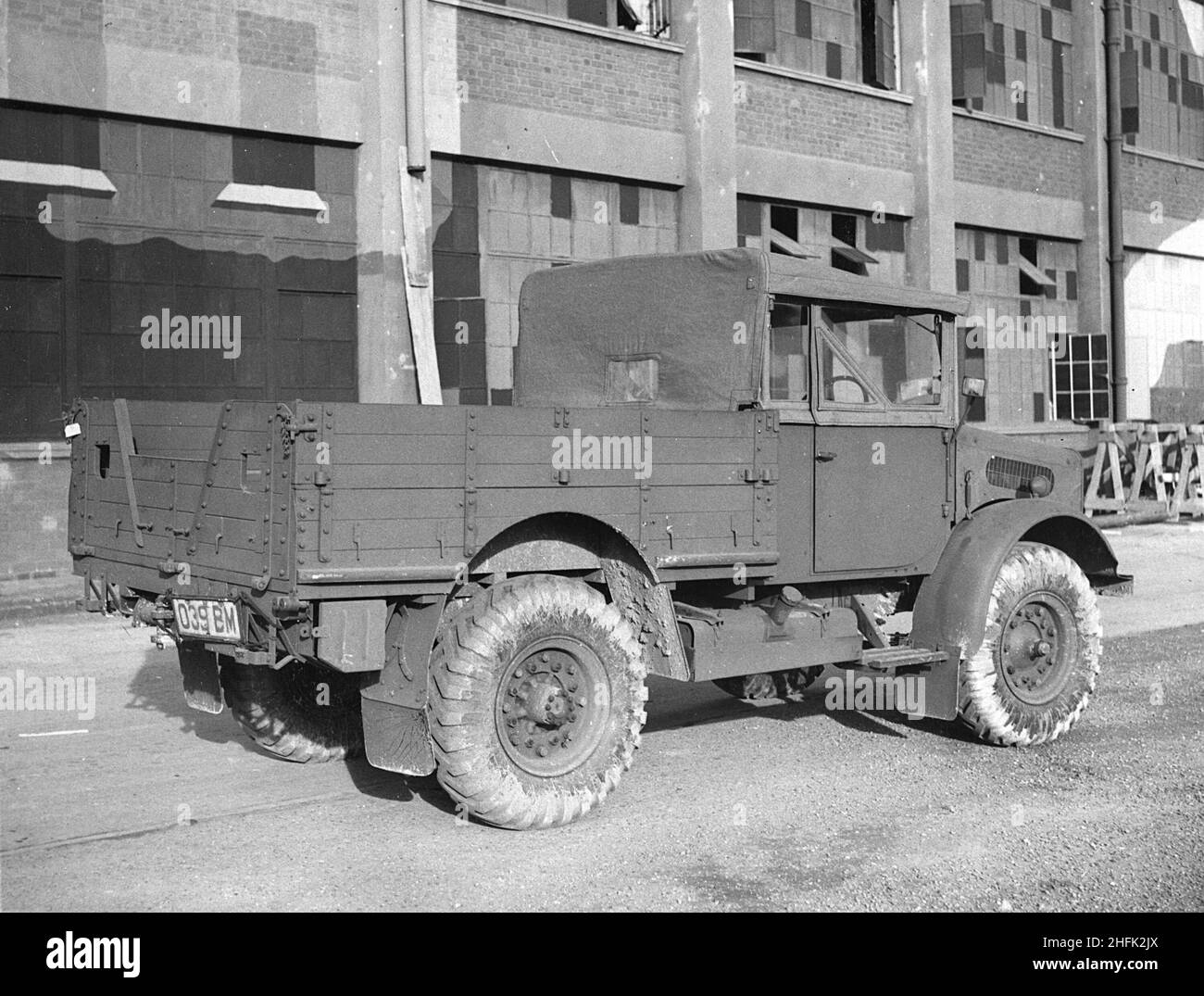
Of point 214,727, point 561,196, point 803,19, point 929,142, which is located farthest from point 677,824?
point 929,142

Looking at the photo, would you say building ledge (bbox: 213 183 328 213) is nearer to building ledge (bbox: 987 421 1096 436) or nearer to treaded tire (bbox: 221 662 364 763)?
treaded tire (bbox: 221 662 364 763)

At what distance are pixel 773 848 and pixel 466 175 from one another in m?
10.7

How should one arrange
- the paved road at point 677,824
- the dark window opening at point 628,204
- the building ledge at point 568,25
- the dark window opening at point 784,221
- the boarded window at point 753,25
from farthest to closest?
1. the dark window opening at point 784,221
2. the boarded window at point 753,25
3. the dark window opening at point 628,204
4. the building ledge at point 568,25
5. the paved road at point 677,824

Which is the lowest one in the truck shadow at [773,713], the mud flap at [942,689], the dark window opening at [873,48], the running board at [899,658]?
the truck shadow at [773,713]

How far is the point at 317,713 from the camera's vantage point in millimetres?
6980

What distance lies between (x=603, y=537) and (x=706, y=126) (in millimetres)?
11461

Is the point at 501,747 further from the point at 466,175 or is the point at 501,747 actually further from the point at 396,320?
the point at 466,175

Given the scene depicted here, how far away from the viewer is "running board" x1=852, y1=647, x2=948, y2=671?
23.1 feet

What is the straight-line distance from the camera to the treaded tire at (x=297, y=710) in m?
Result: 6.75

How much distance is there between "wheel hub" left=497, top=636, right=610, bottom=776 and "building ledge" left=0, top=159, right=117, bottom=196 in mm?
8255

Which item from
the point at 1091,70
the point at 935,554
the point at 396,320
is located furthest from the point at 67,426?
the point at 1091,70
